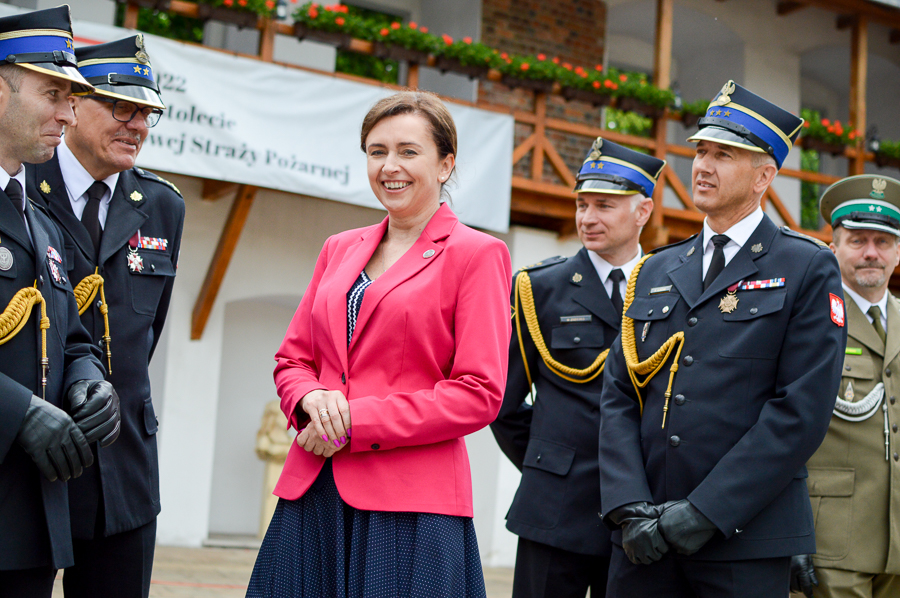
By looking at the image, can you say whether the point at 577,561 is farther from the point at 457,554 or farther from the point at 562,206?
the point at 562,206

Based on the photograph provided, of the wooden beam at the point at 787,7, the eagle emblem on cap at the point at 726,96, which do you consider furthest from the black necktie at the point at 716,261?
the wooden beam at the point at 787,7

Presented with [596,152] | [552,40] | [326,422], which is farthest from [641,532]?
[552,40]

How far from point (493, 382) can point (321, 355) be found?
1.32 feet

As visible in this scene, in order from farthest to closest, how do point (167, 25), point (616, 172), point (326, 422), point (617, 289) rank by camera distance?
point (167, 25)
point (616, 172)
point (617, 289)
point (326, 422)

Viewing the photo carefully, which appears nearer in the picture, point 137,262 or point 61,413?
point 61,413

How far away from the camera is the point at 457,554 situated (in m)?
1.83

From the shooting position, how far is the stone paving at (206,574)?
17.8ft

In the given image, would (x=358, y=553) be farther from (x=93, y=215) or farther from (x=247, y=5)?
(x=247, y=5)

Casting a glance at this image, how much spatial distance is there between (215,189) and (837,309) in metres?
5.79

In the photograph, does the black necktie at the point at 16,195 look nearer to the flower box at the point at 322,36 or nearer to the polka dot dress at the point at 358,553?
Answer: the polka dot dress at the point at 358,553

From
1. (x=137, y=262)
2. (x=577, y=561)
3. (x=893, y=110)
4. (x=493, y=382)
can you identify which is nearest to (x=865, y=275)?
(x=577, y=561)

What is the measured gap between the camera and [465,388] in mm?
1859

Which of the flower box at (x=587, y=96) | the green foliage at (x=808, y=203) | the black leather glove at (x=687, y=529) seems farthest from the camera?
the green foliage at (x=808, y=203)

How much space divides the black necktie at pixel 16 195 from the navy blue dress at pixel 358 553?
2.66 feet
